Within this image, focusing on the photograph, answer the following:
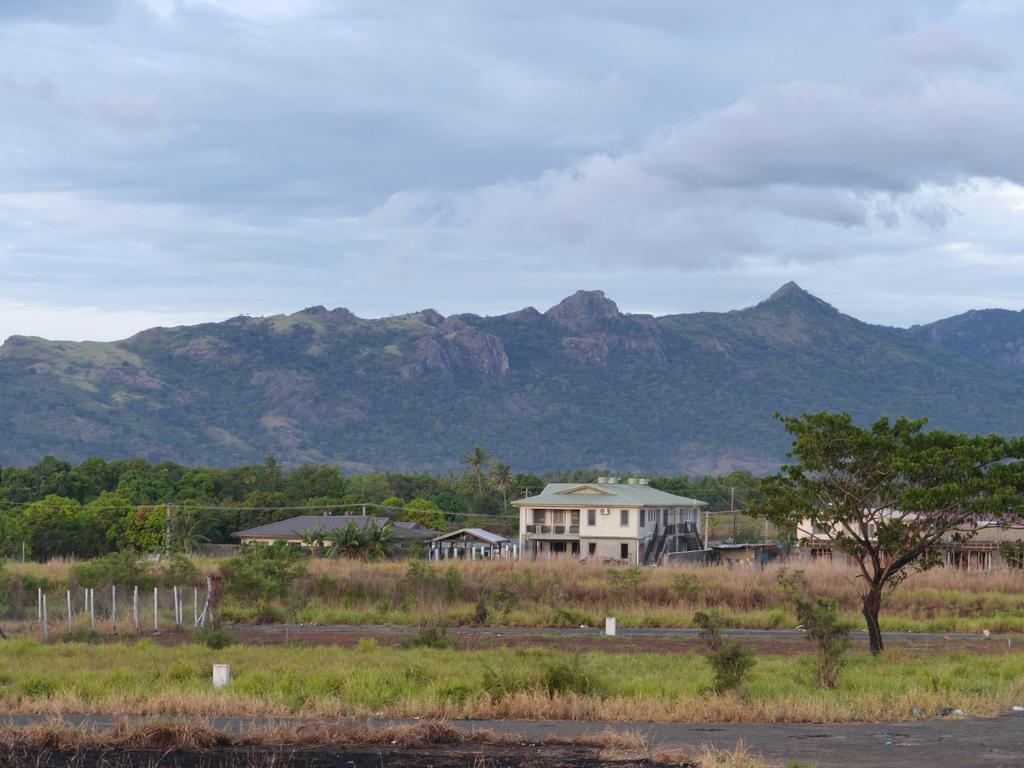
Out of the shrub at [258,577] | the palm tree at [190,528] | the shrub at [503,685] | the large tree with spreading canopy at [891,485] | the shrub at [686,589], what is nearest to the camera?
the shrub at [503,685]

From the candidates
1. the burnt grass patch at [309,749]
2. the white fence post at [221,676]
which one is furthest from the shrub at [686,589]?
the burnt grass patch at [309,749]

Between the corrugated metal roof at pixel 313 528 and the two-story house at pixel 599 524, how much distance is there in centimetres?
910

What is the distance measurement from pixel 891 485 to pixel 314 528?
57.7 metres

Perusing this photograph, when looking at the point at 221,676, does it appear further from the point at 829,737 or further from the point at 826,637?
the point at 826,637

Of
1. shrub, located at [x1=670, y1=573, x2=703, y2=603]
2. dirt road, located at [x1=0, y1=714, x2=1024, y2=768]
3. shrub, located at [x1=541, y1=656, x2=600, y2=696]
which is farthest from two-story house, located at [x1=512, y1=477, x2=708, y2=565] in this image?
dirt road, located at [x1=0, y1=714, x2=1024, y2=768]

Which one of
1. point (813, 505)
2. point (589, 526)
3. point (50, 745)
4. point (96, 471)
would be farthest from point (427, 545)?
point (50, 745)

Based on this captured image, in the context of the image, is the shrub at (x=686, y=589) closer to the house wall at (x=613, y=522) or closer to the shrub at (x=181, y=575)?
the shrub at (x=181, y=575)

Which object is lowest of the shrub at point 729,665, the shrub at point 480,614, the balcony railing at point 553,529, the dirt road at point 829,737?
the shrub at point 480,614

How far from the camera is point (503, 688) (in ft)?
73.8

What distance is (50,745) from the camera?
1797 centimetres

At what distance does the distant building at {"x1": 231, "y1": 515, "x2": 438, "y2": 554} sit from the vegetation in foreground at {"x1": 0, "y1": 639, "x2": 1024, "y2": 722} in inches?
2133

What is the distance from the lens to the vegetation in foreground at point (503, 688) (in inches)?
832

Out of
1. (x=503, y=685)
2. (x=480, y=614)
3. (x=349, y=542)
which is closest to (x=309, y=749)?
(x=503, y=685)

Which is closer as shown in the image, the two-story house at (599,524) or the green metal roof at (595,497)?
the two-story house at (599,524)
